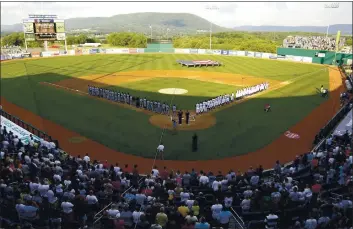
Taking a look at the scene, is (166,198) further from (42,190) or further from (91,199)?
(42,190)

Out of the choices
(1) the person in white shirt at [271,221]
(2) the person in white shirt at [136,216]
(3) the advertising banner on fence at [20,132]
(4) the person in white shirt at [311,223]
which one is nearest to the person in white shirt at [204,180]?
(1) the person in white shirt at [271,221]

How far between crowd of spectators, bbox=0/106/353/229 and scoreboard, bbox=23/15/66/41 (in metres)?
54.3

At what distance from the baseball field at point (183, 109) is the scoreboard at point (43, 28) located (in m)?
17.0

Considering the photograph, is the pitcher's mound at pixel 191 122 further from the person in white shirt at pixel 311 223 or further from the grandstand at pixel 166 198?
the person in white shirt at pixel 311 223

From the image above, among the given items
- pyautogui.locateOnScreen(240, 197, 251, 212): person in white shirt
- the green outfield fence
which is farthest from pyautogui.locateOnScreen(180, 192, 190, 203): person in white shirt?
the green outfield fence

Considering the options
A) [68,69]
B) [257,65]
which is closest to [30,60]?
[68,69]

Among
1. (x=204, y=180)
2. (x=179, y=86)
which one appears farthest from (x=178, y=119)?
(x=179, y=86)

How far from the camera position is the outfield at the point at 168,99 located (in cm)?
1992

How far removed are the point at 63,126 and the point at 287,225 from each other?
57.8 ft

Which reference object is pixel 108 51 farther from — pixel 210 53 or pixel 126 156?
pixel 126 156

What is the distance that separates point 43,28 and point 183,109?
4678 centimetres

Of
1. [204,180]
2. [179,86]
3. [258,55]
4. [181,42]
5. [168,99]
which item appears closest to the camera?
[204,180]

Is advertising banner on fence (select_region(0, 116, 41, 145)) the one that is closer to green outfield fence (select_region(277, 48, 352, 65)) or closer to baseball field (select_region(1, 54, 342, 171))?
baseball field (select_region(1, 54, 342, 171))

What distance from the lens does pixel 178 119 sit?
77.3 feet
